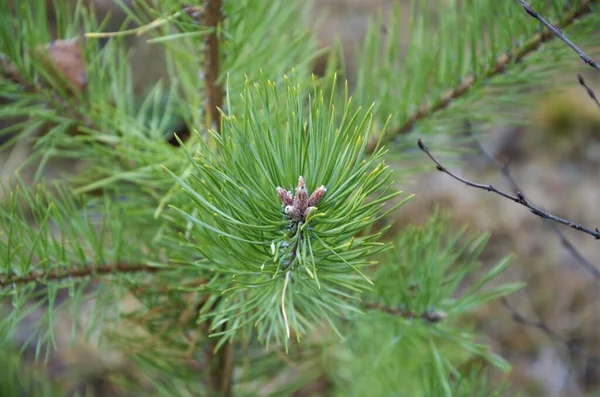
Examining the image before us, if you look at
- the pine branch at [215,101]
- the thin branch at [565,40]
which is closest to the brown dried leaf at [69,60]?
the pine branch at [215,101]

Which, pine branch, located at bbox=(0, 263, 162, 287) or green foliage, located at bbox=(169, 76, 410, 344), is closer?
green foliage, located at bbox=(169, 76, 410, 344)

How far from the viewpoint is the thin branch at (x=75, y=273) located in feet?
1.49

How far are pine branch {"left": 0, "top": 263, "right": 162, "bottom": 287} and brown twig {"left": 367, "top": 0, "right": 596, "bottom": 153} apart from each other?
236 mm

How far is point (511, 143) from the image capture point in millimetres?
1680

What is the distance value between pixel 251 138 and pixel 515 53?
29cm

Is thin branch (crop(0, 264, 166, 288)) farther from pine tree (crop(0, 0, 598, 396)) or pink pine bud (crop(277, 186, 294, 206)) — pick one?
pink pine bud (crop(277, 186, 294, 206))

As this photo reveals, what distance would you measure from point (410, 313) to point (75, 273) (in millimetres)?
292

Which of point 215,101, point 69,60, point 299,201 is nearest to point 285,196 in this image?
point 299,201

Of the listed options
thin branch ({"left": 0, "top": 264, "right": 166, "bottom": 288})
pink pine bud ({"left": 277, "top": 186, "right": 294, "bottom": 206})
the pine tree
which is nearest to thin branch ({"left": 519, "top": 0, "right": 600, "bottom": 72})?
the pine tree

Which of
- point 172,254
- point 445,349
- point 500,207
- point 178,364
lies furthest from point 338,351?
point 500,207

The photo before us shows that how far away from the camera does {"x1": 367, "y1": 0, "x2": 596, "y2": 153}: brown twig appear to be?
51 cm

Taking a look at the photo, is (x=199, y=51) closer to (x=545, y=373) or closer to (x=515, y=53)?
(x=515, y=53)

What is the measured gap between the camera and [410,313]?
532 mm

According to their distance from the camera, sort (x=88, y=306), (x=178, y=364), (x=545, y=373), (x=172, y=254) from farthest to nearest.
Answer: (x=88, y=306) < (x=545, y=373) < (x=178, y=364) < (x=172, y=254)
